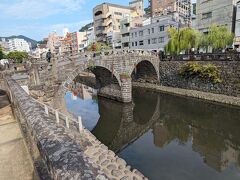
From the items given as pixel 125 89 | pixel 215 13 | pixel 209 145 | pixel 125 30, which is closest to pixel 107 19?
pixel 125 30

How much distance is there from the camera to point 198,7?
32469 millimetres

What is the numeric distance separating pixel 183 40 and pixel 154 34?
1271 centimetres

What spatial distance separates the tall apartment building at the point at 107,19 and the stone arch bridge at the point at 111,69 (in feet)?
91.6

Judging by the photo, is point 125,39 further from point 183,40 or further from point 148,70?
point 183,40

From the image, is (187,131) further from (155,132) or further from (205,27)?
(205,27)

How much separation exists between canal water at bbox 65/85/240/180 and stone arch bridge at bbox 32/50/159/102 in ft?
5.28

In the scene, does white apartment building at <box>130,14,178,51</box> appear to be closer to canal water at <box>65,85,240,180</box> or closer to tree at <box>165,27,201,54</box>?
tree at <box>165,27,201,54</box>

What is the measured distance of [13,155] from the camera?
17.6 ft

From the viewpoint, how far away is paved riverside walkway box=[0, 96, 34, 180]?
461 cm

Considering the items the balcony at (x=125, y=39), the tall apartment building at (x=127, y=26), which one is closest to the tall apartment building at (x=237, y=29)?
the tall apartment building at (x=127, y=26)

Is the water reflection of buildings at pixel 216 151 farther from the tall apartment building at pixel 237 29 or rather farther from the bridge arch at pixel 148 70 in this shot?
the tall apartment building at pixel 237 29

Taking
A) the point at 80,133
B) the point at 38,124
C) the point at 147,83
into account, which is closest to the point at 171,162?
the point at 80,133

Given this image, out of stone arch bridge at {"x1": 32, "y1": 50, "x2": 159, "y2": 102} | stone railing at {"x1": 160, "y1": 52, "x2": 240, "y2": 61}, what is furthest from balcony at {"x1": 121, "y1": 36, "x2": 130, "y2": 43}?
stone railing at {"x1": 160, "y1": 52, "x2": 240, "y2": 61}

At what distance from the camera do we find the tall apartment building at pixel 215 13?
2798 centimetres
